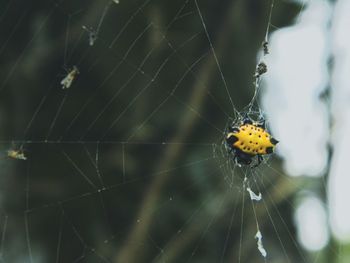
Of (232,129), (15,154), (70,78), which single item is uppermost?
(232,129)

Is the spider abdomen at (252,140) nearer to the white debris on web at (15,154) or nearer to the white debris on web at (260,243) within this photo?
the white debris on web at (260,243)

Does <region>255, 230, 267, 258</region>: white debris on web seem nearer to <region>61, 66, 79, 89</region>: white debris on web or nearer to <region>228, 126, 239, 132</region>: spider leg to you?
<region>228, 126, 239, 132</region>: spider leg

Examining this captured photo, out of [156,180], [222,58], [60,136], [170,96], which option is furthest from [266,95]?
[60,136]

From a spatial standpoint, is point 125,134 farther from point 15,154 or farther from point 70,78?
point 15,154

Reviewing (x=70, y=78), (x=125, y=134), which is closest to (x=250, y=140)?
(x=125, y=134)

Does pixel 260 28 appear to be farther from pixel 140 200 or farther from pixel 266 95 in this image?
pixel 140 200

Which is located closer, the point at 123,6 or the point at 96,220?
the point at 123,6

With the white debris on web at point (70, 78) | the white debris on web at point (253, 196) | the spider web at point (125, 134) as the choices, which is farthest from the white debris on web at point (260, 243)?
the white debris on web at point (70, 78)
